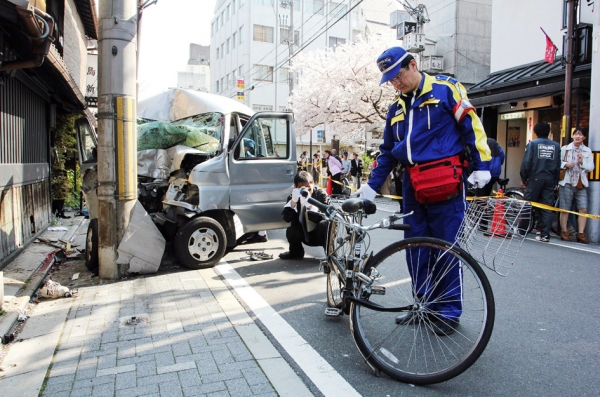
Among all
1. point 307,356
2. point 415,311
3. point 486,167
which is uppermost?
point 486,167

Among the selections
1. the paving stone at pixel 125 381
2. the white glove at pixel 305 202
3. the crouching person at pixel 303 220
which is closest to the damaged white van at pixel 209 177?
the crouching person at pixel 303 220

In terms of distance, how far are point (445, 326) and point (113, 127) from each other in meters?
4.23

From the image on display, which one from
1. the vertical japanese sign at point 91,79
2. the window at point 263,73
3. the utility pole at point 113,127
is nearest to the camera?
the utility pole at point 113,127

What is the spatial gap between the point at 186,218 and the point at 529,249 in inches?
208

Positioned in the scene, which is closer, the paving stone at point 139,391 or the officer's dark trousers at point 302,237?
the paving stone at point 139,391

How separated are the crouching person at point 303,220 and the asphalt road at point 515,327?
11.7 inches

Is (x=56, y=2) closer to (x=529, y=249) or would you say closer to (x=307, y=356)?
(x=307, y=356)

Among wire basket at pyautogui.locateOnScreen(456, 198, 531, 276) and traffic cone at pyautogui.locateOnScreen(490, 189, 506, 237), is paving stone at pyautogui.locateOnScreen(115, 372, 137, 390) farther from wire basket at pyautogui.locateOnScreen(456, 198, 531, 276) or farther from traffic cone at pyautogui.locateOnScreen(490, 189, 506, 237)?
traffic cone at pyautogui.locateOnScreen(490, 189, 506, 237)

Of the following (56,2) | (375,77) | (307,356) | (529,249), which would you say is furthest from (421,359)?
(375,77)

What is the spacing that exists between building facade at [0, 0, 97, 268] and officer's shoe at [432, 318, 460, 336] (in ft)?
13.8

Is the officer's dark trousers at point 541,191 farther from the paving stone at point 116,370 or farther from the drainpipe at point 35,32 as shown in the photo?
the drainpipe at point 35,32

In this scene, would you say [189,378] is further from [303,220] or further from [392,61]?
[303,220]

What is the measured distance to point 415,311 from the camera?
3150mm

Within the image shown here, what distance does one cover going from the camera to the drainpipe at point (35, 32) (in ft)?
13.6
